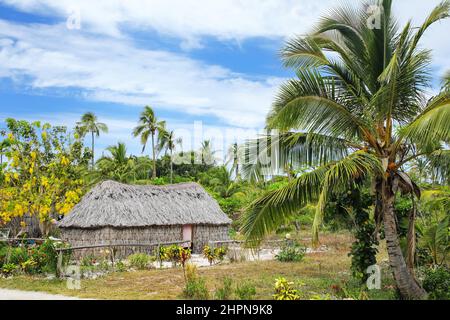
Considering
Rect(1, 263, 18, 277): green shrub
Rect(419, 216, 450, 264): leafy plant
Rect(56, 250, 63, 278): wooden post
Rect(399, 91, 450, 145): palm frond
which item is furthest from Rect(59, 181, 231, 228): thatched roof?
Rect(399, 91, 450, 145): palm frond

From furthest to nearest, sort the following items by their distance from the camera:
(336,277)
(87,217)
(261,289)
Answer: (87,217) < (336,277) < (261,289)

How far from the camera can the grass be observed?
399 inches

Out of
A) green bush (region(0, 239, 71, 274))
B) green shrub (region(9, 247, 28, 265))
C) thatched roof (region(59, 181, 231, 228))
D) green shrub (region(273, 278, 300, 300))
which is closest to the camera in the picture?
green shrub (region(273, 278, 300, 300))

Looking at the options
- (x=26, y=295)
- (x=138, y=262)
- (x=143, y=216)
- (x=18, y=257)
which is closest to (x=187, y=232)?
(x=143, y=216)

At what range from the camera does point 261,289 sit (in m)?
10.5

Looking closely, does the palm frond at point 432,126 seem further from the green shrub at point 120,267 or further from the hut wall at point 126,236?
the hut wall at point 126,236

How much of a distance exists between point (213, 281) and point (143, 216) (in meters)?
7.99

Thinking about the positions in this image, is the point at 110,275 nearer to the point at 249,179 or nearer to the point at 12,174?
the point at 249,179

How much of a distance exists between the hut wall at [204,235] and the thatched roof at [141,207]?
39 centimetres

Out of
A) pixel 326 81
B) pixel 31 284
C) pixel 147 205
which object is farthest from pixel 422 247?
pixel 147 205

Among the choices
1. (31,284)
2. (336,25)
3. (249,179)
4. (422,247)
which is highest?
(336,25)

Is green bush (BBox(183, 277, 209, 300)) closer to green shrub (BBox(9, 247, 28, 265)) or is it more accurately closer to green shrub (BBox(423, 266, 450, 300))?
green shrub (BBox(423, 266, 450, 300))
